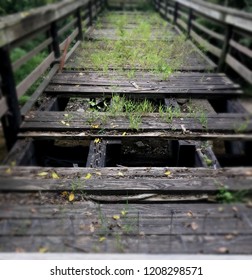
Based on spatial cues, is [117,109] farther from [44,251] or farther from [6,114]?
[44,251]

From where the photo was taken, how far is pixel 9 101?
2.40 m

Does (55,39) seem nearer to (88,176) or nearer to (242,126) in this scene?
(88,176)

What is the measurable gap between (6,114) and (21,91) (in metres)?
0.39

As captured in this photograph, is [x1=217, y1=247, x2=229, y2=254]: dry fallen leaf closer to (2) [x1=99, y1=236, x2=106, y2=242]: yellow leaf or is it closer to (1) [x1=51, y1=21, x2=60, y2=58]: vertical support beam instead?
(2) [x1=99, y1=236, x2=106, y2=242]: yellow leaf

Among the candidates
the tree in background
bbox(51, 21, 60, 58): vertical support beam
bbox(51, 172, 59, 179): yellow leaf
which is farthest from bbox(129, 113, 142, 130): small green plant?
the tree in background

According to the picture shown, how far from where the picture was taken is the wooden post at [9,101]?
2.24 metres

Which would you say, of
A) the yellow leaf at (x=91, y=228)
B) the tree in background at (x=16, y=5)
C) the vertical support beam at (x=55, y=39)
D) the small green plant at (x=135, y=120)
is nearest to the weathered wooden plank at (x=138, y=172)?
the yellow leaf at (x=91, y=228)

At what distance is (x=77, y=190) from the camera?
2123 millimetres

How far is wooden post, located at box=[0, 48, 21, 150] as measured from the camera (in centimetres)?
224

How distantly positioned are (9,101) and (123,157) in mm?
1632

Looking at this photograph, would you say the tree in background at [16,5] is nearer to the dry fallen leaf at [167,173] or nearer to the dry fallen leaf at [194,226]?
the dry fallen leaf at [167,173]

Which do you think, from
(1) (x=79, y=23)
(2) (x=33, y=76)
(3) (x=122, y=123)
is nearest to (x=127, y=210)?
(3) (x=122, y=123)

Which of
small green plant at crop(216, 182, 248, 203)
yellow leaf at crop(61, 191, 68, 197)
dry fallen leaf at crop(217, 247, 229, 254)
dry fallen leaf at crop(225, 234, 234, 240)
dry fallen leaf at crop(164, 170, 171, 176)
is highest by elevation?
small green plant at crop(216, 182, 248, 203)

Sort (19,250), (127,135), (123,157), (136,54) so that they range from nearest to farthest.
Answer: (19,250) → (127,135) → (123,157) → (136,54)
